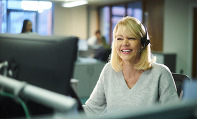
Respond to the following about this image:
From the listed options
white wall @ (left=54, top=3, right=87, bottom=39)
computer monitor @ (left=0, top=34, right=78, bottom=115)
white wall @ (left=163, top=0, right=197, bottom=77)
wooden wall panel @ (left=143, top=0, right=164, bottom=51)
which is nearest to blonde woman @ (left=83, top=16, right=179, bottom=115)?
computer monitor @ (left=0, top=34, right=78, bottom=115)

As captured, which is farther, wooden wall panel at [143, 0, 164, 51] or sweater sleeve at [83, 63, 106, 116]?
wooden wall panel at [143, 0, 164, 51]

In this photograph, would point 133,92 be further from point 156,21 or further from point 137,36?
point 156,21

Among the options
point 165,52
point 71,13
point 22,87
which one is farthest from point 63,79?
point 71,13

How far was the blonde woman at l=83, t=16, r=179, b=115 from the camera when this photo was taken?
57.3 inches

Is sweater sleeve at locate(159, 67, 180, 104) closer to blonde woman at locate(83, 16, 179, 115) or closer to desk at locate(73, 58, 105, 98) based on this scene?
blonde woman at locate(83, 16, 179, 115)

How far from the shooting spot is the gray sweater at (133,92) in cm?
144

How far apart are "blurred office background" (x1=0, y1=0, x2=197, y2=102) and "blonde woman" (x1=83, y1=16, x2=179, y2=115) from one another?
3.45 m

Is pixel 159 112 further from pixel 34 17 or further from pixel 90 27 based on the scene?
pixel 90 27

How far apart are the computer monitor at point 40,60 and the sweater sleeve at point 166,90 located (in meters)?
0.76

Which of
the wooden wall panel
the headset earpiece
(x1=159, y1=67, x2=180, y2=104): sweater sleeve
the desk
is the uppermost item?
the wooden wall panel

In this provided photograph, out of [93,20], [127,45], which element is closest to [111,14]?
[93,20]

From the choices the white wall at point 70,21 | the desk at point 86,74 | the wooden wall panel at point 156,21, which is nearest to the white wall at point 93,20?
the white wall at point 70,21

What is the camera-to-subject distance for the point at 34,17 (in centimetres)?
937

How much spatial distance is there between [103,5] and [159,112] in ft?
32.4
